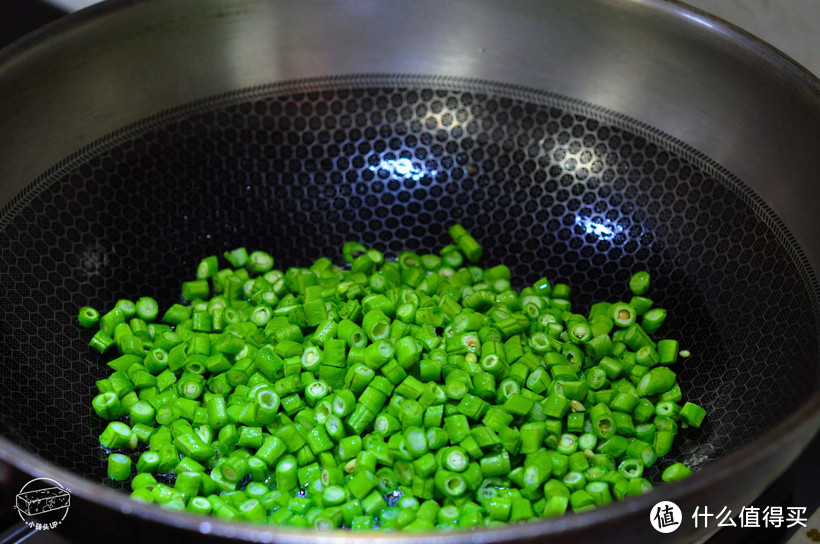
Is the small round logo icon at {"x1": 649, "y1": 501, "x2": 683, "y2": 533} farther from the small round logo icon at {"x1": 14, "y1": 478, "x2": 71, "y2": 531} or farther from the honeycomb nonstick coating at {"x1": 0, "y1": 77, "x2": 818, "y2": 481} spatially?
the small round logo icon at {"x1": 14, "y1": 478, "x2": 71, "y2": 531}

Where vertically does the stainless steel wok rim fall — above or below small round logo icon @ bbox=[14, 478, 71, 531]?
above

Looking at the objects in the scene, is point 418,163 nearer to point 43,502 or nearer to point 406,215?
point 406,215

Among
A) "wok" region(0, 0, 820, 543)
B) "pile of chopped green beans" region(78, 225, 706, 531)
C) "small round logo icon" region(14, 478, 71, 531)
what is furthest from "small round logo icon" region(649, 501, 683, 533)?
"small round logo icon" region(14, 478, 71, 531)

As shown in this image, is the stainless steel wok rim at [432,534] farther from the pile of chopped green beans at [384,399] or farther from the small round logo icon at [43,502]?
the pile of chopped green beans at [384,399]

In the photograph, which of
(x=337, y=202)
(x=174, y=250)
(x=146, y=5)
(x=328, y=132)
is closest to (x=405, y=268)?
(x=337, y=202)

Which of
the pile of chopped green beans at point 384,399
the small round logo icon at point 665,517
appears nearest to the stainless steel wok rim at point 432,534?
the small round logo icon at point 665,517

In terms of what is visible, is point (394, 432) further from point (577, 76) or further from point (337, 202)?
point (577, 76)
